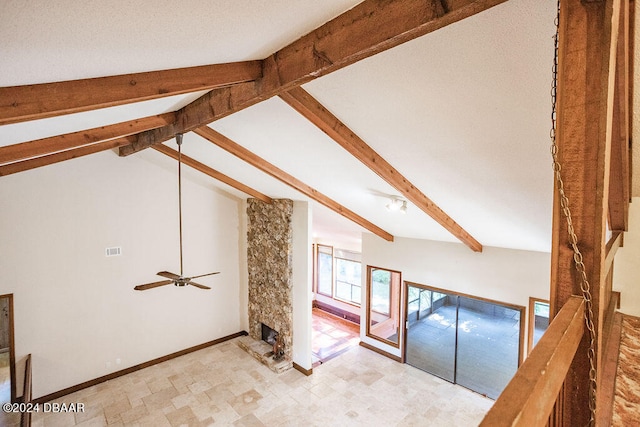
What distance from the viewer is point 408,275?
6.93 metres

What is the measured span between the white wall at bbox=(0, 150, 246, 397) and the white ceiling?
2.90 m

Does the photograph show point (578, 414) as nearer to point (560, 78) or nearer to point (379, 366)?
point (560, 78)

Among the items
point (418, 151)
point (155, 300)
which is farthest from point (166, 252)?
point (418, 151)

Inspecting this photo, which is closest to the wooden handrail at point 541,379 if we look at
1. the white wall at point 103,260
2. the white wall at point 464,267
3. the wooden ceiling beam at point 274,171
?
the wooden ceiling beam at point 274,171

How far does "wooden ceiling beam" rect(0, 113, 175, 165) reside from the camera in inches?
133

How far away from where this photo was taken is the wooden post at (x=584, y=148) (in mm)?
1100

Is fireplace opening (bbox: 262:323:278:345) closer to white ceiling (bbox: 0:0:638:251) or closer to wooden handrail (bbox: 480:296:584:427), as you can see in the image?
white ceiling (bbox: 0:0:638:251)

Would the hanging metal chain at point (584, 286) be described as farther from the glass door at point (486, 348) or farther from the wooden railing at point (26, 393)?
the wooden railing at point (26, 393)

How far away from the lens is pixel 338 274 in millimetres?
10703

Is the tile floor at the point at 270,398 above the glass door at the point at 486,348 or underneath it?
above

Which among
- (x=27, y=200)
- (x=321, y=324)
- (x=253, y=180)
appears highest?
(x=253, y=180)

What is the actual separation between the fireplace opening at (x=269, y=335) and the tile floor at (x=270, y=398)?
659 millimetres

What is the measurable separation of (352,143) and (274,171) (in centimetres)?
190

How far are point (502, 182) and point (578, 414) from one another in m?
2.46
